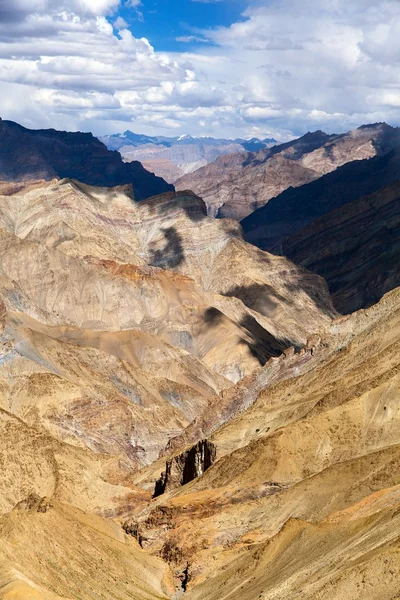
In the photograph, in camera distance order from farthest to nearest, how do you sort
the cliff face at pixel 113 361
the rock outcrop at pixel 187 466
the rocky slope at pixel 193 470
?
1. the cliff face at pixel 113 361
2. the rock outcrop at pixel 187 466
3. the rocky slope at pixel 193 470

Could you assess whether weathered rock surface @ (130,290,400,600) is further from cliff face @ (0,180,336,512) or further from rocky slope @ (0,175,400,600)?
cliff face @ (0,180,336,512)

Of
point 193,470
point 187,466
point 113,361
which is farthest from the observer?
point 113,361

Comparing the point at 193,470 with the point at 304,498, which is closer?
the point at 304,498

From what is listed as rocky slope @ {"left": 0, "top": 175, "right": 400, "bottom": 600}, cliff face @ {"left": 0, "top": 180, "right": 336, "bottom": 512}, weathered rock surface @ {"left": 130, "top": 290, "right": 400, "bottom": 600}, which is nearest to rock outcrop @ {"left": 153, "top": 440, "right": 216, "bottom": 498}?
rocky slope @ {"left": 0, "top": 175, "right": 400, "bottom": 600}

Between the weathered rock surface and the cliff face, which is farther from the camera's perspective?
the cliff face

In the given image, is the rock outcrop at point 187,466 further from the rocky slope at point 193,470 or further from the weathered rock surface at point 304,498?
the weathered rock surface at point 304,498

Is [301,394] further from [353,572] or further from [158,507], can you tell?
[353,572]

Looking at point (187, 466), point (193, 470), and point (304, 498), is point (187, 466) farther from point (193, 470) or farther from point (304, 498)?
point (304, 498)

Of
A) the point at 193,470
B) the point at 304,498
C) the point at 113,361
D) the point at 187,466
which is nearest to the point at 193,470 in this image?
the point at 193,470

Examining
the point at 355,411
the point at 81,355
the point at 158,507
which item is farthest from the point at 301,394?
the point at 81,355

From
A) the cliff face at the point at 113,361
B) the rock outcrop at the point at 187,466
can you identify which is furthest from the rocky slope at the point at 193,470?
the cliff face at the point at 113,361

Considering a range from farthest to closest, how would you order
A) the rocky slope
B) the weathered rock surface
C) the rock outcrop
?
the rock outcrop < the rocky slope < the weathered rock surface
